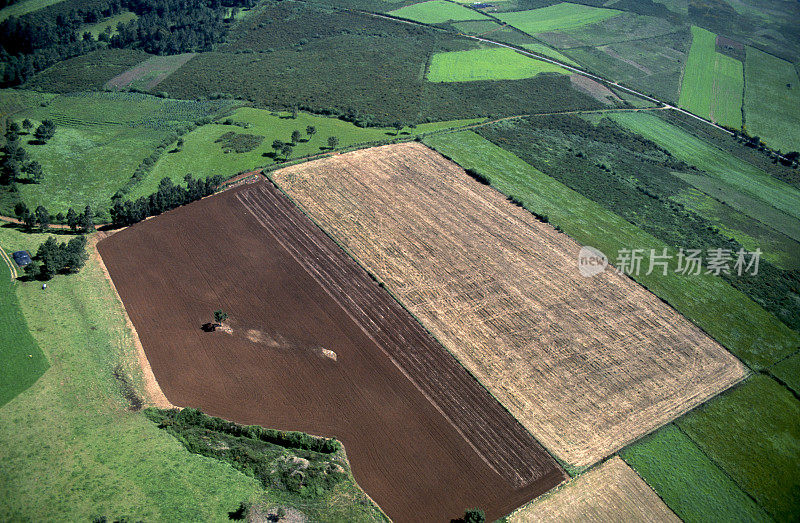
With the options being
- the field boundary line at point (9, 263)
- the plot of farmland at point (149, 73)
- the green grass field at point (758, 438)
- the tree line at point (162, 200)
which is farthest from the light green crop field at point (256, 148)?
the green grass field at point (758, 438)

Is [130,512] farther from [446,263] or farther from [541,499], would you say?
[446,263]

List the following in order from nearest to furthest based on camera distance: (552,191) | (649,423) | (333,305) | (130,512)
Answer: (130,512)
(649,423)
(333,305)
(552,191)

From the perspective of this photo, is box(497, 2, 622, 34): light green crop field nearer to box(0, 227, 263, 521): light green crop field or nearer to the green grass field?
the green grass field

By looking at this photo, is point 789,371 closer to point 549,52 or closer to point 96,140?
point 96,140

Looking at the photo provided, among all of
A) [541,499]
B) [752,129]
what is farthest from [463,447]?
[752,129]

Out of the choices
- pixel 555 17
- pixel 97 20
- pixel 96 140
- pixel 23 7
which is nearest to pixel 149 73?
pixel 96 140

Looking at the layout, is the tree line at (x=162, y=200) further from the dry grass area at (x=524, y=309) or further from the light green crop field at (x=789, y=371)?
the light green crop field at (x=789, y=371)

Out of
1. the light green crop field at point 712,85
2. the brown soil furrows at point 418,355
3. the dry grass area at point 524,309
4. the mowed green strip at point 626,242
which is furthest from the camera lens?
the light green crop field at point 712,85
